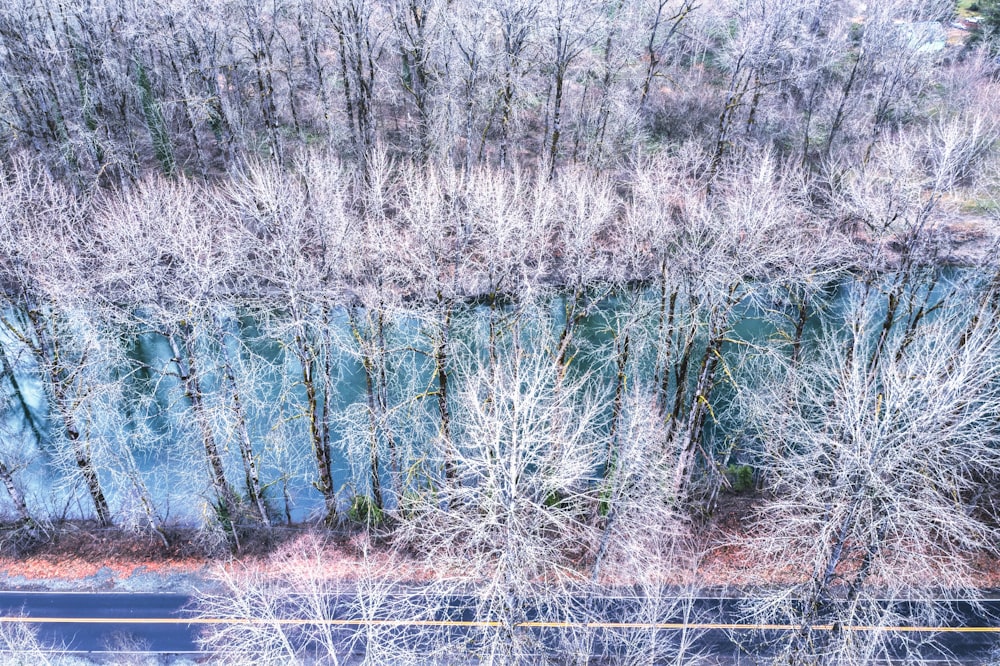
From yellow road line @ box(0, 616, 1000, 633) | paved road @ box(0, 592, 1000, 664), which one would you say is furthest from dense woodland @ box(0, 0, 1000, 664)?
paved road @ box(0, 592, 1000, 664)

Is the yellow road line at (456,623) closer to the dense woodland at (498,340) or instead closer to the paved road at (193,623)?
the paved road at (193,623)

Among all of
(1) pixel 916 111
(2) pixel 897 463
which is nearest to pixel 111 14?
(2) pixel 897 463

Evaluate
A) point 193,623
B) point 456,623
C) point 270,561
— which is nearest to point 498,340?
point 456,623

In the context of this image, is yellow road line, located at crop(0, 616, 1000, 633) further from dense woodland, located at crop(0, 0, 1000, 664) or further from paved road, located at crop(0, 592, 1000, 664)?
dense woodland, located at crop(0, 0, 1000, 664)

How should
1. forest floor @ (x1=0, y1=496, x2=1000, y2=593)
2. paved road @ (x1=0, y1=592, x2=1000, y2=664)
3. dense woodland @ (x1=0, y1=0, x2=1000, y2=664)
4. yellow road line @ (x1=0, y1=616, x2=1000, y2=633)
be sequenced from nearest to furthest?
dense woodland @ (x1=0, y1=0, x2=1000, y2=664)
yellow road line @ (x1=0, y1=616, x2=1000, y2=633)
paved road @ (x1=0, y1=592, x2=1000, y2=664)
forest floor @ (x1=0, y1=496, x2=1000, y2=593)

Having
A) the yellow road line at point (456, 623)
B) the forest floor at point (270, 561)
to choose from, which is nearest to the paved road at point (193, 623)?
the yellow road line at point (456, 623)
